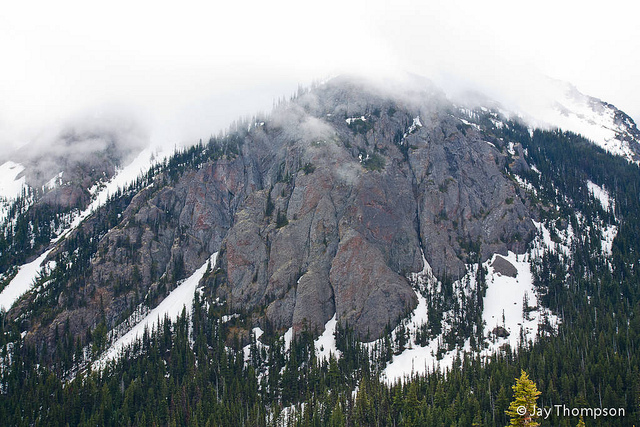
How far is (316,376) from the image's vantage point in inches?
5049

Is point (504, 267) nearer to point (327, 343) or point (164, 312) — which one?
point (327, 343)

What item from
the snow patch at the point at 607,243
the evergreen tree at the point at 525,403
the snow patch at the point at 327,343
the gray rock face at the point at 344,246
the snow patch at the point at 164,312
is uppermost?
the evergreen tree at the point at 525,403

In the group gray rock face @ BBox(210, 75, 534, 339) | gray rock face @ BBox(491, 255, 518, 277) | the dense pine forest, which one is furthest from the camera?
gray rock face @ BBox(491, 255, 518, 277)

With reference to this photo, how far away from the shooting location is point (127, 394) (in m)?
120

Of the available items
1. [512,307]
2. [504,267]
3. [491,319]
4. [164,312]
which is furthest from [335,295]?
[504,267]

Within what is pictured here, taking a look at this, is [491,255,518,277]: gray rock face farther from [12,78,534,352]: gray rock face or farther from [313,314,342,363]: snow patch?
[313,314,342,363]: snow patch

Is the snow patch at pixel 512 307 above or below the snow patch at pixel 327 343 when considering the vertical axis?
above

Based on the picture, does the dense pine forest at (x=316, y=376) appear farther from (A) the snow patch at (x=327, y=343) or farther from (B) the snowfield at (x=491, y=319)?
(B) the snowfield at (x=491, y=319)

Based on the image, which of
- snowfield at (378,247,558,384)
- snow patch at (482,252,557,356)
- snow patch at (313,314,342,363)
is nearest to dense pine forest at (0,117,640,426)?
snow patch at (313,314,342,363)

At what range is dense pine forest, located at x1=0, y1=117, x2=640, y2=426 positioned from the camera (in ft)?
326

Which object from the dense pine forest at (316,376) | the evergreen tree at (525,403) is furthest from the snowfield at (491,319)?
the evergreen tree at (525,403)

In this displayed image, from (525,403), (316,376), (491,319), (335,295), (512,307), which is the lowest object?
(316,376)

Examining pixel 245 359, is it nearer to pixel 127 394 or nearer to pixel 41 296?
pixel 127 394

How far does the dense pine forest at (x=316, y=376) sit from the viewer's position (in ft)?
326
